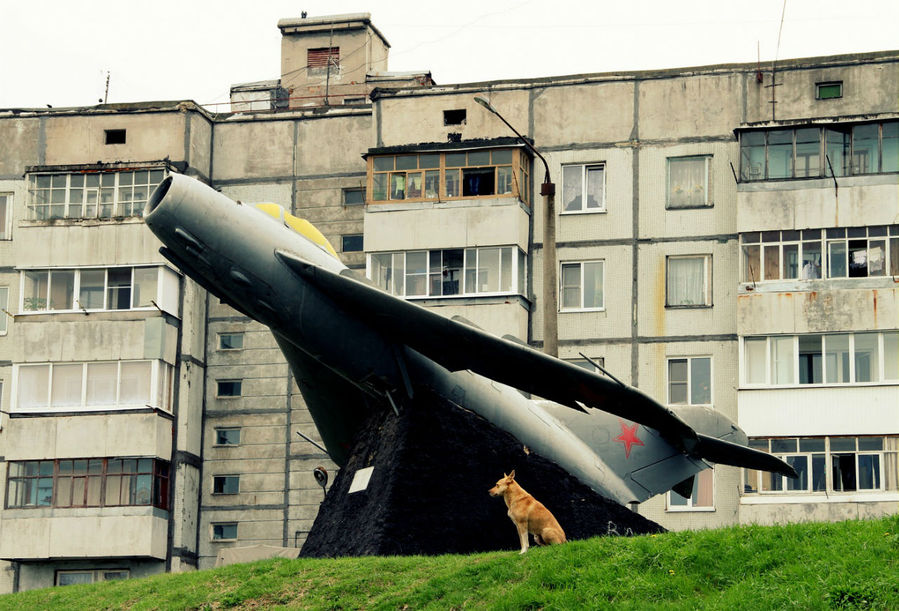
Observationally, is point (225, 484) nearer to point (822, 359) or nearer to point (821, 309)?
point (822, 359)

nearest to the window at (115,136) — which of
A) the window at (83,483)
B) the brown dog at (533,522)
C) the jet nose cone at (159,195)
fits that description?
the window at (83,483)

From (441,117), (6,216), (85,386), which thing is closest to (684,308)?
(441,117)

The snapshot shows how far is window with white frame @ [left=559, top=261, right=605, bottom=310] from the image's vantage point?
2205 inches

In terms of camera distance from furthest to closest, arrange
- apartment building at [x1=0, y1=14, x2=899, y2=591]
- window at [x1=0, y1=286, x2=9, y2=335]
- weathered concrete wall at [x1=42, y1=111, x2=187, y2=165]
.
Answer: window at [x1=0, y1=286, x2=9, y2=335] < weathered concrete wall at [x1=42, y1=111, x2=187, y2=165] < apartment building at [x1=0, y1=14, x2=899, y2=591]

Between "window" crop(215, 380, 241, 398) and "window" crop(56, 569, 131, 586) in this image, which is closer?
"window" crop(56, 569, 131, 586)

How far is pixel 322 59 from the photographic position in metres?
72.3

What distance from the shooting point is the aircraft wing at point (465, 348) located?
27.2 meters

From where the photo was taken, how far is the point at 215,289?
27609 millimetres

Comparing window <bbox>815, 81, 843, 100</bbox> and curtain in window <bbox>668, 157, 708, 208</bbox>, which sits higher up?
window <bbox>815, 81, 843, 100</bbox>

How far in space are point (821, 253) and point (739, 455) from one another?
23.3 m

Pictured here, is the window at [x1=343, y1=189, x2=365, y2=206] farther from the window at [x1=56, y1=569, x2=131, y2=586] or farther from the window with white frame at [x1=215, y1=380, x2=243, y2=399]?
the window at [x1=56, y1=569, x2=131, y2=586]

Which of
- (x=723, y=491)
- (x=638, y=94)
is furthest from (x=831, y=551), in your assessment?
(x=638, y=94)

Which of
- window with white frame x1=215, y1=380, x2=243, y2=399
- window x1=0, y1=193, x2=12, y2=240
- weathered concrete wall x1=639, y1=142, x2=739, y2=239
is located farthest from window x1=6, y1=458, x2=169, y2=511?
weathered concrete wall x1=639, y1=142, x2=739, y2=239

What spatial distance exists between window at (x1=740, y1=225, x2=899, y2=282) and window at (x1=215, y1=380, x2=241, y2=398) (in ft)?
71.5
